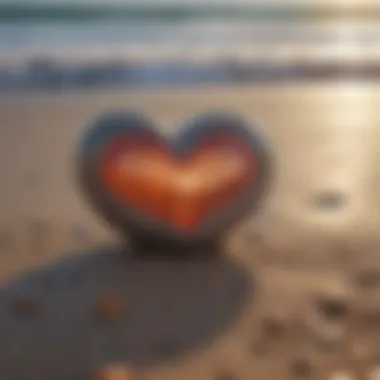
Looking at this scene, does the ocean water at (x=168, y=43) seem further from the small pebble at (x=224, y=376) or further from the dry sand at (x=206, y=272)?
the small pebble at (x=224, y=376)

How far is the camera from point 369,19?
201 cm

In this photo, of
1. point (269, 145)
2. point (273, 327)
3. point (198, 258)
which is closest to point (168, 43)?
point (269, 145)

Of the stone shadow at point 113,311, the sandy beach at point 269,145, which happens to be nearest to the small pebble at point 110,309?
the stone shadow at point 113,311

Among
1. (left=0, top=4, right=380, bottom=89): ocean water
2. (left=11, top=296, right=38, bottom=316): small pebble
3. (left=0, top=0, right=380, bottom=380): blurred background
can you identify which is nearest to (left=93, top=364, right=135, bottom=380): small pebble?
(left=0, top=0, right=380, bottom=380): blurred background

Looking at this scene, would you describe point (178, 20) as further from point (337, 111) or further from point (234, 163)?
point (234, 163)

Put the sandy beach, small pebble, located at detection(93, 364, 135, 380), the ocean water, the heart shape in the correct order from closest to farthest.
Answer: small pebble, located at detection(93, 364, 135, 380)
the heart shape
the sandy beach
the ocean water

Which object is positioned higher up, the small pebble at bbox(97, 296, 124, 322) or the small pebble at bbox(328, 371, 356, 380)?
the small pebble at bbox(97, 296, 124, 322)

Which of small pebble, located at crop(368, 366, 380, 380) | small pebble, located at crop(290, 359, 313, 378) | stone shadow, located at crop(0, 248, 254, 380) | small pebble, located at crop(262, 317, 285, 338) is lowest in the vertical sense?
small pebble, located at crop(368, 366, 380, 380)

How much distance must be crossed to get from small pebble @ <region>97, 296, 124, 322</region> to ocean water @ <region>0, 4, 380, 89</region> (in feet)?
2.58

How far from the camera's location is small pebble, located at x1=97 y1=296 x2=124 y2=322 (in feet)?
2.45

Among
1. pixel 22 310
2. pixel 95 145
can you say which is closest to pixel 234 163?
pixel 95 145

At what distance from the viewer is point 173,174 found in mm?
779

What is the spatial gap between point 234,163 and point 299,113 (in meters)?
0.59

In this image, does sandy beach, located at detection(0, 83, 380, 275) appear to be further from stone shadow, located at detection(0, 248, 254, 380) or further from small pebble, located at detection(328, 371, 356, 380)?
small pebble, located at detection(328, 371, 356, 380)
